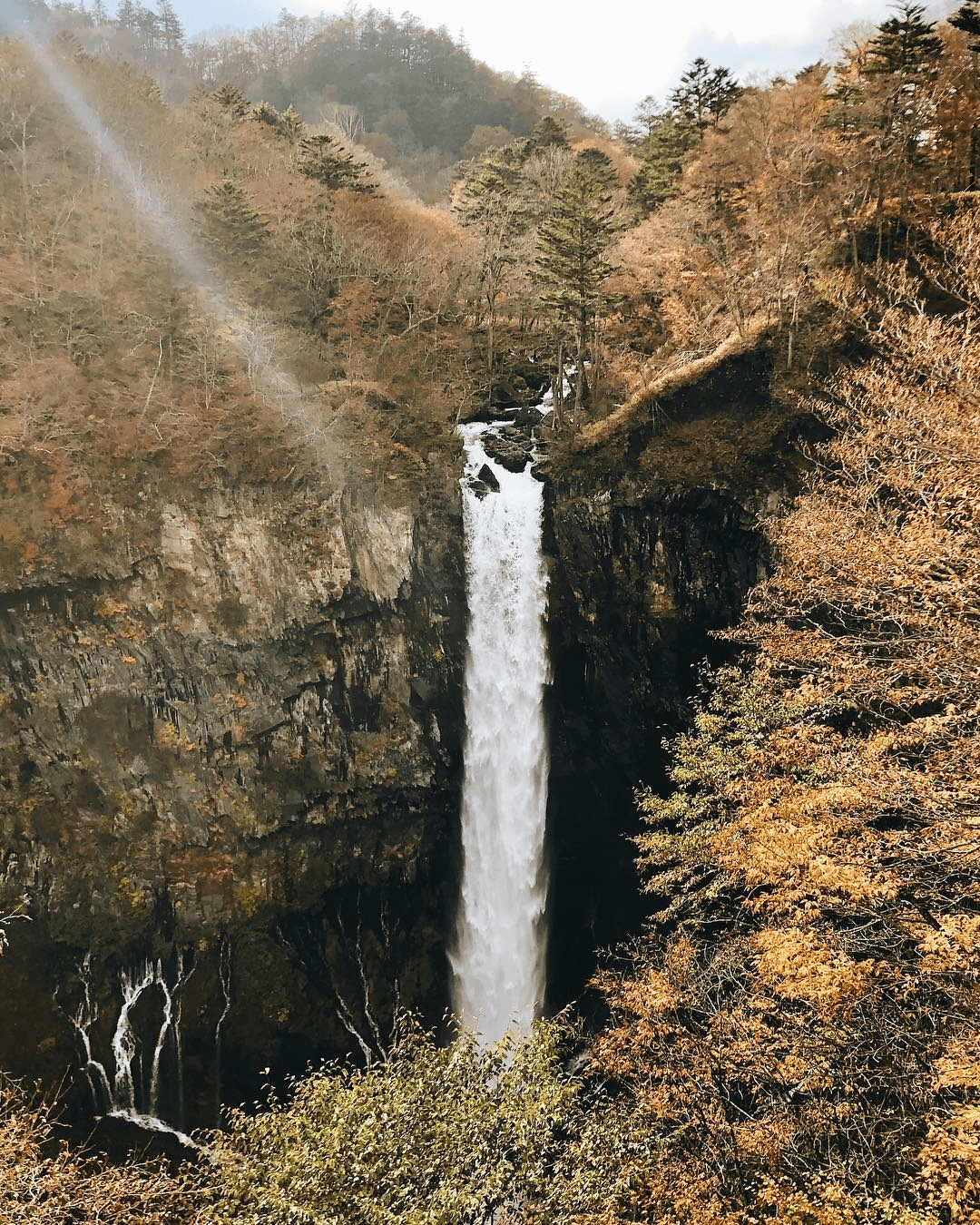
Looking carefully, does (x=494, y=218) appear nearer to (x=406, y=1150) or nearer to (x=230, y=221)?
(x=230, y=221)

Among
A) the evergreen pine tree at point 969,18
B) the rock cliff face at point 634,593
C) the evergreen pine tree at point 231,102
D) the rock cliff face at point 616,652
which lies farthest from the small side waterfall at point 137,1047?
the evergreen pine tree at point 231,102

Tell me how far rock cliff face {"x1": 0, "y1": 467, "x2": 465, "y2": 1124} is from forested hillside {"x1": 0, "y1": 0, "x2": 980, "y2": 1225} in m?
1.60

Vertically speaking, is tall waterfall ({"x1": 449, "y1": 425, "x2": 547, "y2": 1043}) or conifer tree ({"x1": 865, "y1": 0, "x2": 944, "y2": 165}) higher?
conifer tree ({"x1": 865, "y1": 0, "x2": 944, "y2": 165})

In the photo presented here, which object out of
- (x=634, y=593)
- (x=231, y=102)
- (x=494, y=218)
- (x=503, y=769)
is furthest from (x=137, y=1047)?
(x=231, y=102)

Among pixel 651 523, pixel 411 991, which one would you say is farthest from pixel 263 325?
pixel 411 991

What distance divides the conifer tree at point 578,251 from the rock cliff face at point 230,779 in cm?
740

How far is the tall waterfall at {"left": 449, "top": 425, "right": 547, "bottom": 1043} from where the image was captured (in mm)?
20266

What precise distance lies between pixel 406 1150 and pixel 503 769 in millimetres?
12011

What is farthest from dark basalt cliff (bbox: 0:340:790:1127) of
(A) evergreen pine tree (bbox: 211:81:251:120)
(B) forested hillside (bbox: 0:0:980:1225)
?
(A) evergreen pine tree (bbox: 211:81:251:120)

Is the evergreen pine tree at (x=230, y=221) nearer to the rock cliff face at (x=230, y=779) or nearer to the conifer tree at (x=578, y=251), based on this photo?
the conifer tree at (x=578, y=251)

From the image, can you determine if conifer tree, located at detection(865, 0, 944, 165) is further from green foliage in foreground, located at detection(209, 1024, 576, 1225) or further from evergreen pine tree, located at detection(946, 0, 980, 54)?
green foliage in foreground, located at detection(209, 1024, 576, 1225)

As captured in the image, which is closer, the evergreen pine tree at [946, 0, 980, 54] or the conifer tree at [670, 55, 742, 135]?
the evergreen pine tree at [946, 0, 980, 54]

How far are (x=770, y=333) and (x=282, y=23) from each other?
76.5 meters

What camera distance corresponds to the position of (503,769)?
20.9 meters
